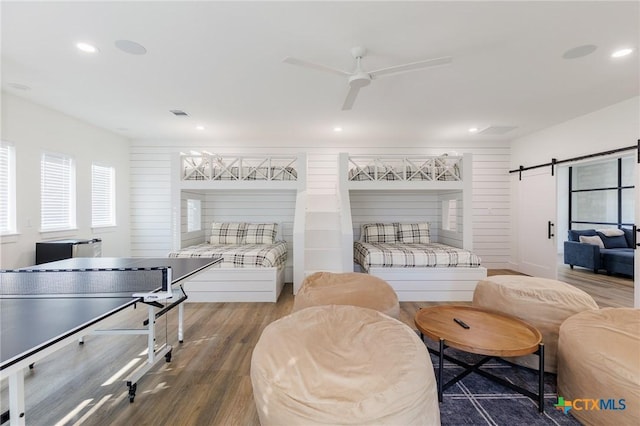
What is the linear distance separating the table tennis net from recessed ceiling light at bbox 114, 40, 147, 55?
2164 mm

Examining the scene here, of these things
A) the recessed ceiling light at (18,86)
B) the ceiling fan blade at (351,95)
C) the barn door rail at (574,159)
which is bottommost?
the barn door rail at (574,159)

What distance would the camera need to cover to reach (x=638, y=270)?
3.85 meters

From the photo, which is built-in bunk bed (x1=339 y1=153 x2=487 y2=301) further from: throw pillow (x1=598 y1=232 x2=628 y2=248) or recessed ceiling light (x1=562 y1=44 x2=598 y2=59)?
throw pillow (x1=598 y1=232 x2=628 y2=248)

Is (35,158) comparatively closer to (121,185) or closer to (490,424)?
(121,185)

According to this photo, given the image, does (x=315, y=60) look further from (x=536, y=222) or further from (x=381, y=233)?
(x=536, y=222)

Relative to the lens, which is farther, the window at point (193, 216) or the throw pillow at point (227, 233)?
the throw pillow at point (227, 233)

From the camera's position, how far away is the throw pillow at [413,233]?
5699 millimetres

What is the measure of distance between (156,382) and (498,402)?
261 centimetres

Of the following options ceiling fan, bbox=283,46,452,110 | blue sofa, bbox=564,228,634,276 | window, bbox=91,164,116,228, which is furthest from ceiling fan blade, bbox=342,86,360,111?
blue sofa, bbox=564,228,634,276

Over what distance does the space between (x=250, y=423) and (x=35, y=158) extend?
16.2ft

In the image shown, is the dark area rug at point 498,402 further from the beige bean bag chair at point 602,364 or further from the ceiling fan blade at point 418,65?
the ceiling fan blade at point 418,65

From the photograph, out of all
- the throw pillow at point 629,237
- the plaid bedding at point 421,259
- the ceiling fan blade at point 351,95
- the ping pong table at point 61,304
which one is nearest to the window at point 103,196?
the ping pong table at point 61,304

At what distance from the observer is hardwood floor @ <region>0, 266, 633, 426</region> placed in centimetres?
188

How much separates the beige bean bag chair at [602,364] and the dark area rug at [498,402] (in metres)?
0.16
